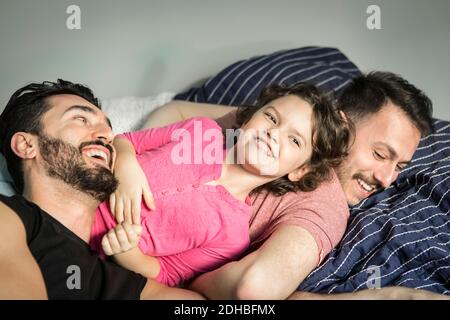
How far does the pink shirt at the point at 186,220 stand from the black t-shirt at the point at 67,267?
124 mm

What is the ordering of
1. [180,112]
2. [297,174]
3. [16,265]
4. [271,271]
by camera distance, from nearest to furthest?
[16,265]
[271,271]
[297,174]
[180,112]

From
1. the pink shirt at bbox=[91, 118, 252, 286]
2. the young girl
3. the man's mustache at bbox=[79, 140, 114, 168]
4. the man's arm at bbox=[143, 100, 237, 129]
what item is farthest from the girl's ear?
the man's mustache at bbox=[79, 140, 114, 168]

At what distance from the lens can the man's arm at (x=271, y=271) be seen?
97 cm

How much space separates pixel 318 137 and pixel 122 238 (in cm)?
60

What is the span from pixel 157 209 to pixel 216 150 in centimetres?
26

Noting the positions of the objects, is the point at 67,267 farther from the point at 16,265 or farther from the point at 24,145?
the point at 24,145

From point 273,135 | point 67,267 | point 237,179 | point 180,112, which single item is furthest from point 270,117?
point 67,267

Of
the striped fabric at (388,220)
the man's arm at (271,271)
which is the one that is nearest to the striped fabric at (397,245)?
the striped fabric at (388,220)

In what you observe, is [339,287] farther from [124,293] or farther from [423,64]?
[423,64]

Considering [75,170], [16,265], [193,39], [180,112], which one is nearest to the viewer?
[16,265]

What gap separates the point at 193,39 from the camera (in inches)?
84.5

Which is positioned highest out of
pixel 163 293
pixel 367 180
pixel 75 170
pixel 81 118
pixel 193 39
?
pixel 193 39

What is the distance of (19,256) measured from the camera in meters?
0.88

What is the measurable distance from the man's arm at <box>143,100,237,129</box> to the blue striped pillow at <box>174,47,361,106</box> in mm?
200
